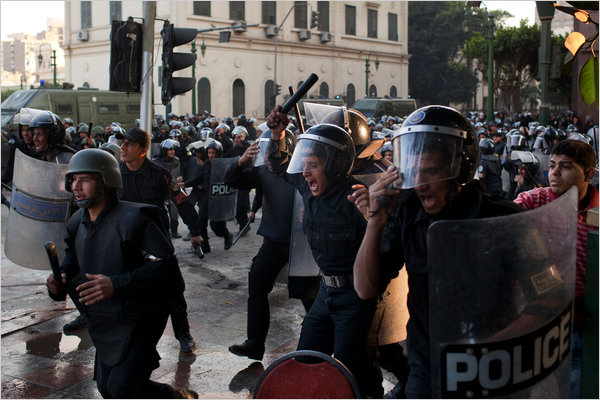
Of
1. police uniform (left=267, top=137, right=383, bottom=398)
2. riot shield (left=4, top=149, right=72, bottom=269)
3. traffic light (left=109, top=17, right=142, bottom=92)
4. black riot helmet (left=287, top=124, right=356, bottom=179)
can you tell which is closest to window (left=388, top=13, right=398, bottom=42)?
traffic light (left=109, top=17, right=142, bottom=92)

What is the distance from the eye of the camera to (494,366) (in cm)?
203

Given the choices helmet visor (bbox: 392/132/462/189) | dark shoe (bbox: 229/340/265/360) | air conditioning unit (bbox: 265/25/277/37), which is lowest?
dark shoe (bbox: 229/340/265/360)

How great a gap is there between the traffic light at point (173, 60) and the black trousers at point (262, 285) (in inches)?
131

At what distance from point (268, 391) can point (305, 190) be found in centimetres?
191

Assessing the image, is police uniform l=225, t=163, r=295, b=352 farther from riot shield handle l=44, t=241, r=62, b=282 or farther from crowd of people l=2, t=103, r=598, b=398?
riot shield handle l=44, t=241, r=62, b=282

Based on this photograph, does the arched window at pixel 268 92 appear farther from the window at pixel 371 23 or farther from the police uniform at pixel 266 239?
the police uniform at pixel 266 239

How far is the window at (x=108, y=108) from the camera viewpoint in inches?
1038

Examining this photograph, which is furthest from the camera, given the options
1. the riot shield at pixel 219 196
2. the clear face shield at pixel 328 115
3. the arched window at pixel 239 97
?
the arched window at pixel 239 97

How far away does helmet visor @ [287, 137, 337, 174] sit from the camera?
3.95m

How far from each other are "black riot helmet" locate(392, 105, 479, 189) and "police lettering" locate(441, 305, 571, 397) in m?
0.68

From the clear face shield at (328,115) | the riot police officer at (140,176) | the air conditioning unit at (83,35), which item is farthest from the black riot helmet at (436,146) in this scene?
the air conditioning unit at (83,35)

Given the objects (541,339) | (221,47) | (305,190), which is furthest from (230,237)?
(221,47)

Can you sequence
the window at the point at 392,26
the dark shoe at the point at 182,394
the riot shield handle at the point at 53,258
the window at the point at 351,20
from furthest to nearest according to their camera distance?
the window at the point at 392,26 < the window at the point at 351,20 < the dark shoe at the point at 182,394 < the riot shield handle at the point at 53,258

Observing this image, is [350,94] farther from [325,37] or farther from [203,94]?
[203,94]
